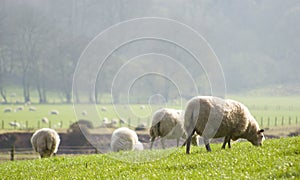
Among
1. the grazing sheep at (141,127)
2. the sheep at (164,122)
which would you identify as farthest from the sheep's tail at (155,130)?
the grazing sheep at (141,127)

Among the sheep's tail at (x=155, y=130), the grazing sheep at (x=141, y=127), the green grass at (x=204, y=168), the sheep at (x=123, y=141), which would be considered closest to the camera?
the green grass at (x=204, y=168)

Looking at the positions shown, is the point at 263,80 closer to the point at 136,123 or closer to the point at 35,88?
the point at 35,88

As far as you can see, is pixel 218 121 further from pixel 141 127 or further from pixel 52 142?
pixel 141 127

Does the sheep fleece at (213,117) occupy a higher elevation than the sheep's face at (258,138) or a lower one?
higher

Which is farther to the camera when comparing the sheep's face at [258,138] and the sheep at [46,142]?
the sheep at [46,142]

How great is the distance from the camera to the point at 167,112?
1049 inches

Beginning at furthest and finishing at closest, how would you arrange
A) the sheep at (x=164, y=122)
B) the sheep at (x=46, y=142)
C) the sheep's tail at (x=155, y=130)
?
the sheep at (x=46, y=142) → the sheep's tail at (x=155, y=130) → the sheep at (x=164, y=122)

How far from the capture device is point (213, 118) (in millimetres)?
17078

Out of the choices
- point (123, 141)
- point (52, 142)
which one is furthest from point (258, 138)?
point (123, 141)

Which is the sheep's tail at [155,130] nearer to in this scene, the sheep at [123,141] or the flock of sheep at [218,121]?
the sheep at [123,141]

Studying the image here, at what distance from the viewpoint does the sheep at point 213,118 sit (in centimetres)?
1686

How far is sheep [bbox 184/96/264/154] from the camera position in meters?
16.9

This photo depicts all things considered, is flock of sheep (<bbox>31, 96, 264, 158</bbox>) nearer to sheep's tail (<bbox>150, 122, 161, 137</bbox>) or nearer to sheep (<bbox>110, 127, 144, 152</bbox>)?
sheep's tail (<bbox>150, 122, 161, 137</bbox>)

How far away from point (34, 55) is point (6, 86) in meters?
24.6
